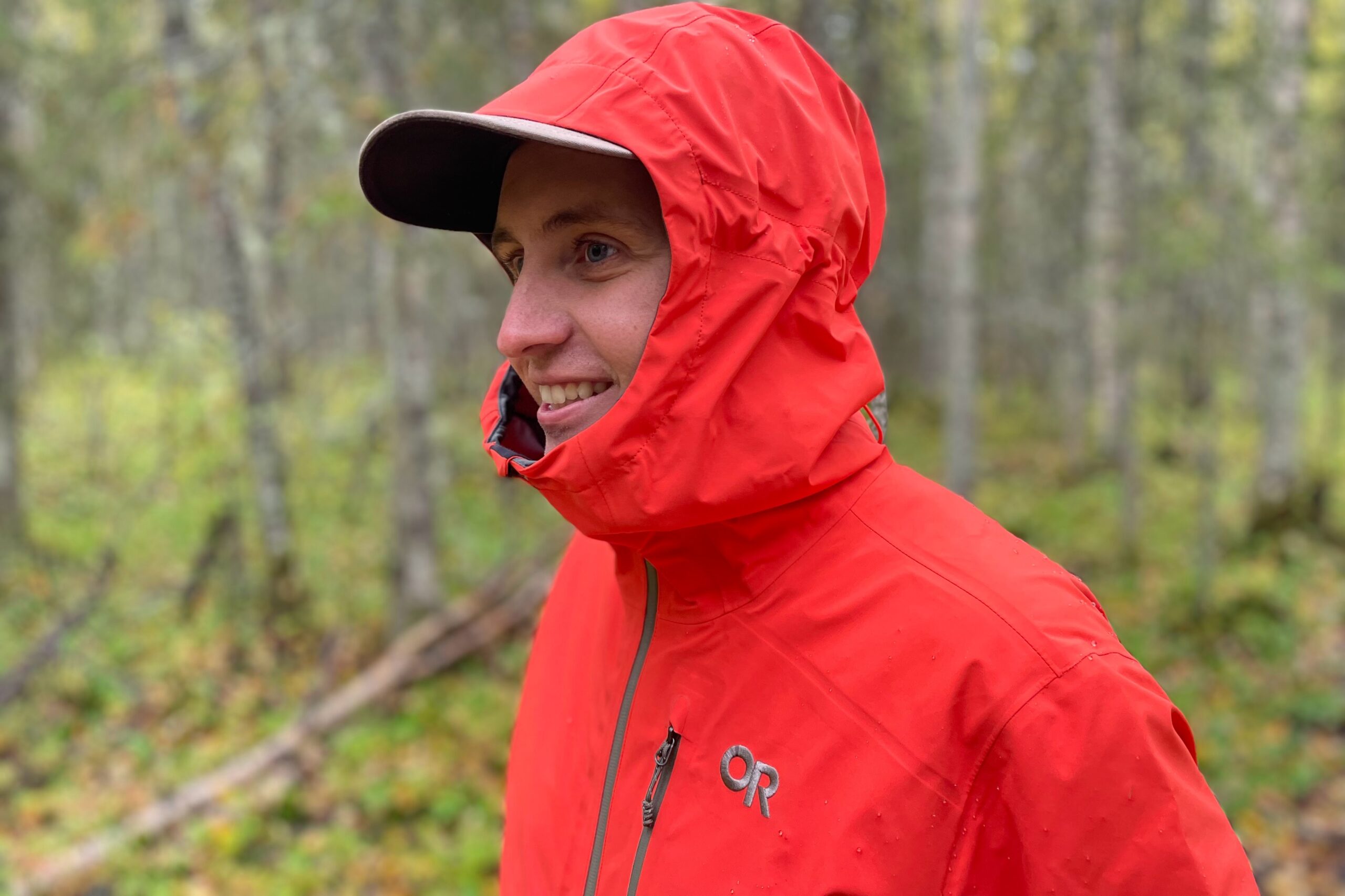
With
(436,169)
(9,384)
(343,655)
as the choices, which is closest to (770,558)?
(436,169)

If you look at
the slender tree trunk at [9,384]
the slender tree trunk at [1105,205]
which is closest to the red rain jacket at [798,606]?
the slender tree trunk at [1105,205]

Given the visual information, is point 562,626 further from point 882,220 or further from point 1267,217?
point 1267,217

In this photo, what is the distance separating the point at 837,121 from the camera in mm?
1509

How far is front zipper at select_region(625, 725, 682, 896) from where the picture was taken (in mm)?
1378

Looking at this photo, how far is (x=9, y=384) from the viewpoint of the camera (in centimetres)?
912

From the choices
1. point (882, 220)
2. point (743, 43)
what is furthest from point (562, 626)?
point (743, 43)

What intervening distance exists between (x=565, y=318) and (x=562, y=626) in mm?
764

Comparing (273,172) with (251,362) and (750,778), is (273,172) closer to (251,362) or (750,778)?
(251,362)

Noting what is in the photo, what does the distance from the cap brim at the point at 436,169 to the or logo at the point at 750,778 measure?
0.99 meters

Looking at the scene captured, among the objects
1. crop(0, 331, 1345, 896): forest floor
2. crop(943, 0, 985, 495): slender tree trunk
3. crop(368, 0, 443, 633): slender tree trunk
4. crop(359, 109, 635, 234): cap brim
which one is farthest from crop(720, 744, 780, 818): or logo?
crop(943, 0, 985, 495): slender tree trunk

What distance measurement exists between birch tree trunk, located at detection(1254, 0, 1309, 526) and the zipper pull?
27.9 ft

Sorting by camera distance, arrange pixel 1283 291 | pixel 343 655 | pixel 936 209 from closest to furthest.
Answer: pixel 343 655 < pixel 1283 291 < pixel 936 209

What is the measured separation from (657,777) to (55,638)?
25.7 feet

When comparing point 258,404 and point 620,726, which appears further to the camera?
point 258,404
